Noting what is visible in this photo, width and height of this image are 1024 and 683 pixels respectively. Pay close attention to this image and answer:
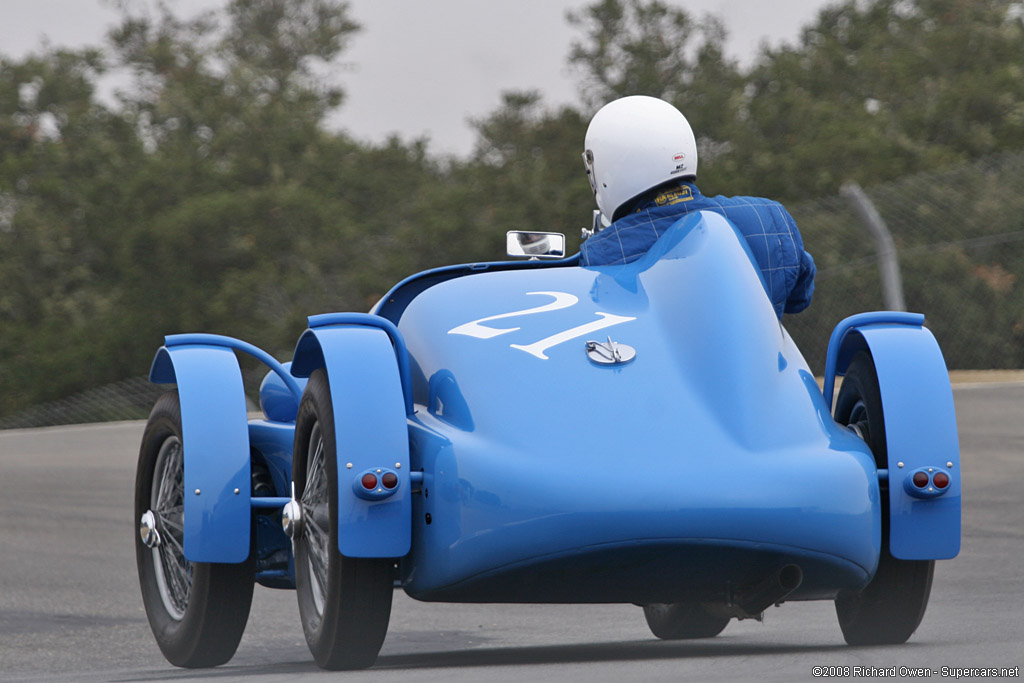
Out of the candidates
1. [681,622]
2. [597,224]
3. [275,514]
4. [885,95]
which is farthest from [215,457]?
[885,95]

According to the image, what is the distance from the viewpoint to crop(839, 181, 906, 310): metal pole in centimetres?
1077

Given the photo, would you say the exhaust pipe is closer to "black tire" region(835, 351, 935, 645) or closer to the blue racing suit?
"black tire" region(835, 351, 935, 645)

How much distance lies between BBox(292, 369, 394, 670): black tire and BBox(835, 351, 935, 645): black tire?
52.3 inches

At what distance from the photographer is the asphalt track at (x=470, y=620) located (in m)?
3.92

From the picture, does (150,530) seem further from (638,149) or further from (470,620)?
(470,620)

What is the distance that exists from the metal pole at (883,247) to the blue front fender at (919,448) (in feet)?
21.3

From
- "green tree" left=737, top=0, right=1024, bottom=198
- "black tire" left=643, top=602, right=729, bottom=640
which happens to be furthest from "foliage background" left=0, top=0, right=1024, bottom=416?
"black tire" left=643, top=602, right=729, bottom=640

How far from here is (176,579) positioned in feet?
16.4

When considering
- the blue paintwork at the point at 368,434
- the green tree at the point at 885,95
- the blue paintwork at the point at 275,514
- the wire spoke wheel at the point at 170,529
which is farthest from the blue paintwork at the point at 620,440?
the green tree at the point at 885,95

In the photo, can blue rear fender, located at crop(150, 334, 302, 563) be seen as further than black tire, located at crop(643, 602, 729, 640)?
No

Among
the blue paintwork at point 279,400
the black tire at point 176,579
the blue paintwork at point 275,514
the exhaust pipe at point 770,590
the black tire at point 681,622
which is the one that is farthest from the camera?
the black tire at point 681,622

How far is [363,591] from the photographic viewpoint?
4.05 metres

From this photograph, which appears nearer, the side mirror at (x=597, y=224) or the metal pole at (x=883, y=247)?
the side mirror at (x=597, y=224)

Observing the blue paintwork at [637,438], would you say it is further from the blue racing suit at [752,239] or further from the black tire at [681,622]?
the black tire at [681,622]
